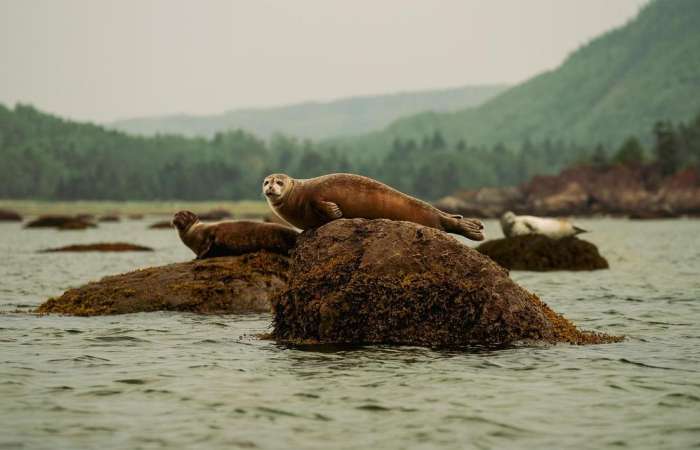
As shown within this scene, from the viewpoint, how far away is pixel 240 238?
1797cm

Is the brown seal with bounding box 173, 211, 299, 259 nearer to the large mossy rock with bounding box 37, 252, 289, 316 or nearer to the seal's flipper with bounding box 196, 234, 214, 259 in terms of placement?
the seal's flipper with bounding box 196, 234, 214, 259

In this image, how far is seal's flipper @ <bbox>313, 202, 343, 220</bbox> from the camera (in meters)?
13.5

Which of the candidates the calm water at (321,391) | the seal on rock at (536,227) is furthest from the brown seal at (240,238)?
the seal on rock at (536,227)

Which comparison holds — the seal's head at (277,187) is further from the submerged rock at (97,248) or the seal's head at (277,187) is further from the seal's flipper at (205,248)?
the submerged rock at (97,248)

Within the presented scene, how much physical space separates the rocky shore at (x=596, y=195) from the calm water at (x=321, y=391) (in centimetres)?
11138

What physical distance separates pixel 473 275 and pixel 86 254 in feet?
95.0

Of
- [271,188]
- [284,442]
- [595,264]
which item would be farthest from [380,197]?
[595,264]

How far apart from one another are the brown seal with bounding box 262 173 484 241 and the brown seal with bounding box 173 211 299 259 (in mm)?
3648

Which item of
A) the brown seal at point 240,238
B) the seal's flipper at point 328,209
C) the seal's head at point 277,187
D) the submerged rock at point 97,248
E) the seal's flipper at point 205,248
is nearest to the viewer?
the seal's head at point 277,187

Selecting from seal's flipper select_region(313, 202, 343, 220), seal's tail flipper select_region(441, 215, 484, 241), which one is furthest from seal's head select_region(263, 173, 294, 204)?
seal's tail flipper select_region(441, 215, 484, 241)

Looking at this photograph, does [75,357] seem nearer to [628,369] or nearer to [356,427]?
[356,427]

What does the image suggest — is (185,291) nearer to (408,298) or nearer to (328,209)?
(328,209)

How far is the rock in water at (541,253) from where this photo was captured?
27.4 meters

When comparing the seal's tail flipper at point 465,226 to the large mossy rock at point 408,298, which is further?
the seal's tail flipper at point 465,226
